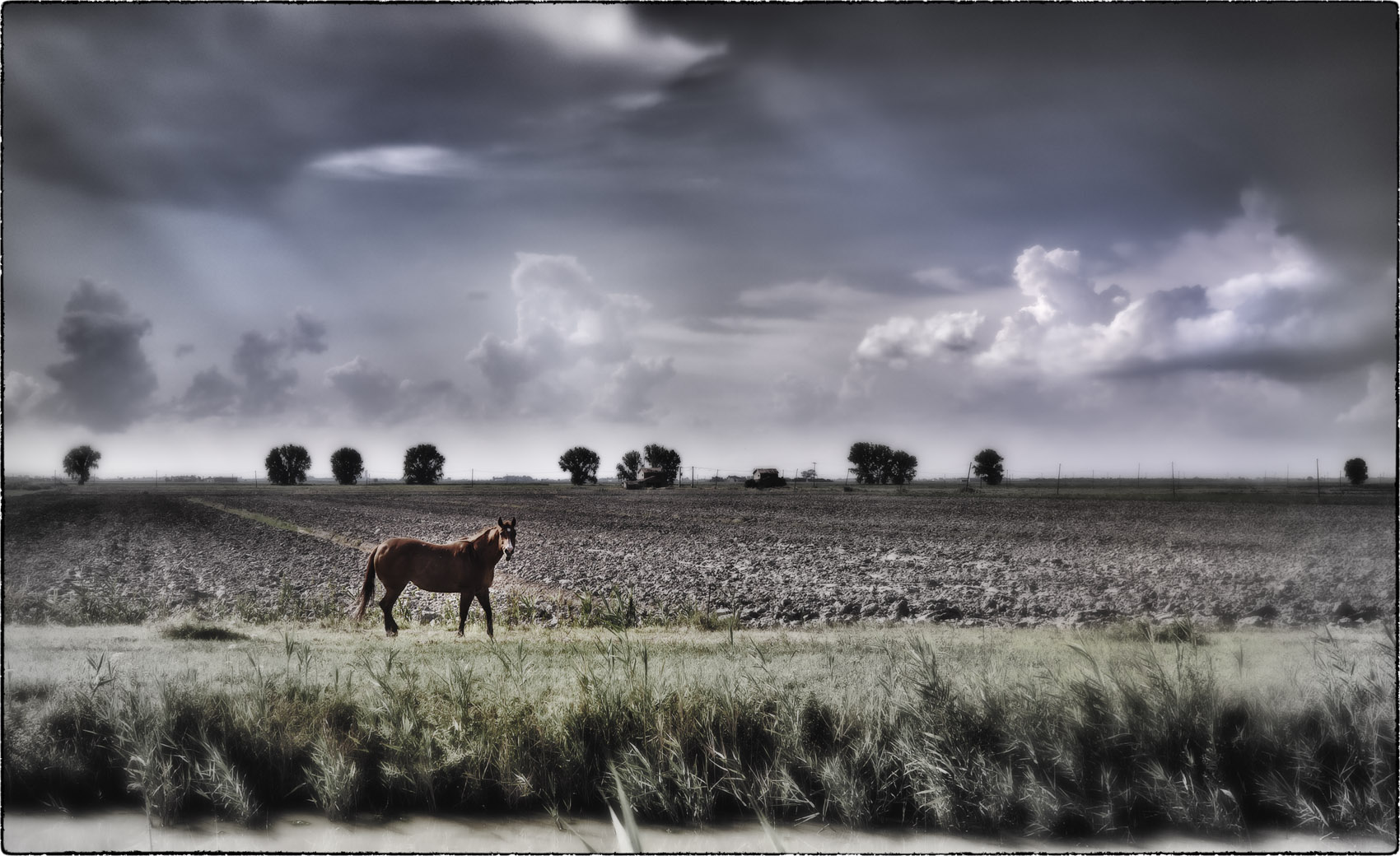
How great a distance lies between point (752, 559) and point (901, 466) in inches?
188

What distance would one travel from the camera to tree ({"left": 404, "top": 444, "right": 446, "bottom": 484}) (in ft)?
27.9

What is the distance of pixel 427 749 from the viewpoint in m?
5.46

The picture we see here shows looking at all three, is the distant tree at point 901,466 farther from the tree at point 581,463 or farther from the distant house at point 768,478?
the distant house at point 768,478

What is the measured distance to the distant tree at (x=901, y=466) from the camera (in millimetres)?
17094

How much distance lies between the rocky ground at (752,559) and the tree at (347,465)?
1.17 metres

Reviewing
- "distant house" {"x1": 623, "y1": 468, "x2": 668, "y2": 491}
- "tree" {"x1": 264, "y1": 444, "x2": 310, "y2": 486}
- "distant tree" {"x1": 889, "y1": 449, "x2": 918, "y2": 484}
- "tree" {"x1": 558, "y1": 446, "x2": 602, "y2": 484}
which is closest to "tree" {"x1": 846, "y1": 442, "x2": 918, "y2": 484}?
"distant tree" {"x1": 889, "y1": 449, "x2": 918, "y2": 484}

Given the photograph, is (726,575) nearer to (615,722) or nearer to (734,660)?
(734,660)

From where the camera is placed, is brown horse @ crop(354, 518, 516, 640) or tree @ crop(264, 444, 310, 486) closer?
brown horse @ crop(354, 518, 516, 640)

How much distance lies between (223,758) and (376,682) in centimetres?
115

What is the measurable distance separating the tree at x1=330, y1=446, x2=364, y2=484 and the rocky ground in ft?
3.84

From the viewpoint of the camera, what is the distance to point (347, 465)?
343 inches

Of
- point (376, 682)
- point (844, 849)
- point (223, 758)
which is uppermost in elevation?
point (376, 682)

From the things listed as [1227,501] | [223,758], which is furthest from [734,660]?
[1227,501]

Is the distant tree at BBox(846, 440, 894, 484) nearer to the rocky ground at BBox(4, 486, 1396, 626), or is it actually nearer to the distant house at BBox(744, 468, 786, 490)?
the rocky ground at BBox(4, 486, 1396, 626)
